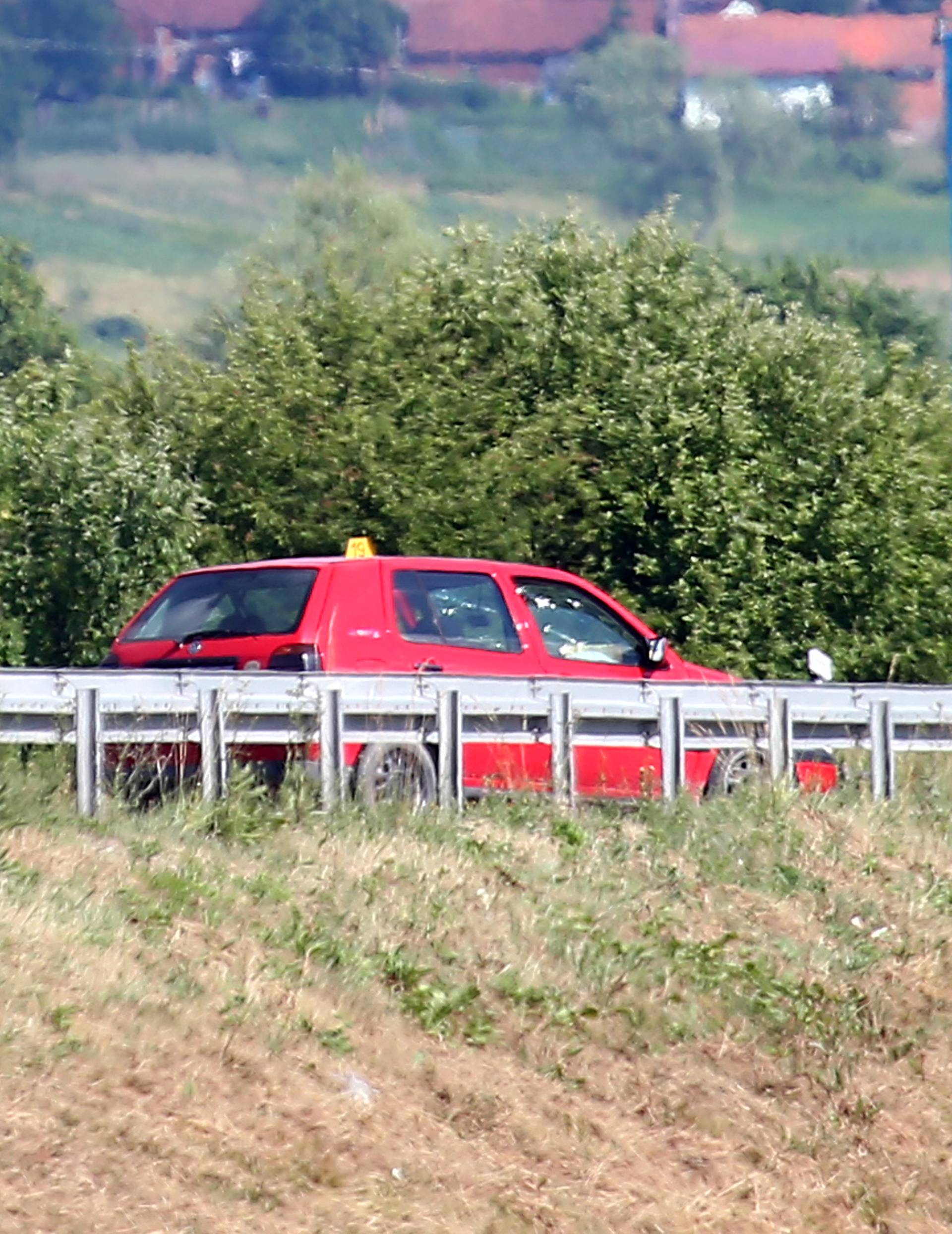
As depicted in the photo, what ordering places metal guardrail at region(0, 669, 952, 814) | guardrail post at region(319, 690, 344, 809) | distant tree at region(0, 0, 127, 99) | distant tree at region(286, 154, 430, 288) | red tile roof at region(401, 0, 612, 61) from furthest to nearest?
red tile roof at region(401, 0, 612, 61), distant tree at region(0, 0, 127, 99), distant tree at region(286, 154, 430, 288), guardrail post at region(319, 690, 344, 809), metal guardrail at region(0, 669, 952, 814)

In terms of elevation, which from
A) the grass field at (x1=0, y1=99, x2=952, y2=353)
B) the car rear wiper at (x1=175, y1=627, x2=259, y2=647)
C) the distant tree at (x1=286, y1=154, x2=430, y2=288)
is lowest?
the car rear wiper at (x1=175, y1=627, x2=259, y2=647)

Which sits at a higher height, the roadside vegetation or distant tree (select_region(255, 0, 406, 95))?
distant tree (select_region(255, 0, 406, 95))

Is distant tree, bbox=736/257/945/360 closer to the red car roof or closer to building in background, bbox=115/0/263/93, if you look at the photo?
the red car roof

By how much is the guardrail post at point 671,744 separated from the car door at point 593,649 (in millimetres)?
99

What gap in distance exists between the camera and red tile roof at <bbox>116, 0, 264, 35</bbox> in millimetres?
170375

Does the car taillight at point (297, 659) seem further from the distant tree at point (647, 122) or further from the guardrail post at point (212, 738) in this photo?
the distant tree at point (647, 122)

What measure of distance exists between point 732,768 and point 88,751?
4.63m

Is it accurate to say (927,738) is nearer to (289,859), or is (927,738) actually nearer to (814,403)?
(289,859)

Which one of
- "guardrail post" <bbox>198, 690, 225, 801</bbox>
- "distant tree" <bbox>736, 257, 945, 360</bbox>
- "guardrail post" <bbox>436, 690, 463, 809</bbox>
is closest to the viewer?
"guardrail post" <bbox>198, 690, 225, 801</bbox>

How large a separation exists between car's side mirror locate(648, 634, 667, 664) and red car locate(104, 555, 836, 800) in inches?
0.6

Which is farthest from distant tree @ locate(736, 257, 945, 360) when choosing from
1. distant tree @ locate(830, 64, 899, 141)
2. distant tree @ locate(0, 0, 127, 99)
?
distant tree @ locate(0, 0, 127, 99)

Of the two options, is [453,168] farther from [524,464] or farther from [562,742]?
[562,742]

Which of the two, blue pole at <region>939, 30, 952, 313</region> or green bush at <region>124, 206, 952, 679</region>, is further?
green bush at <region>124, 206, 952, 679</region>

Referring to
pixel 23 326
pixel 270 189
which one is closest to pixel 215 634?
pixel 23 326
